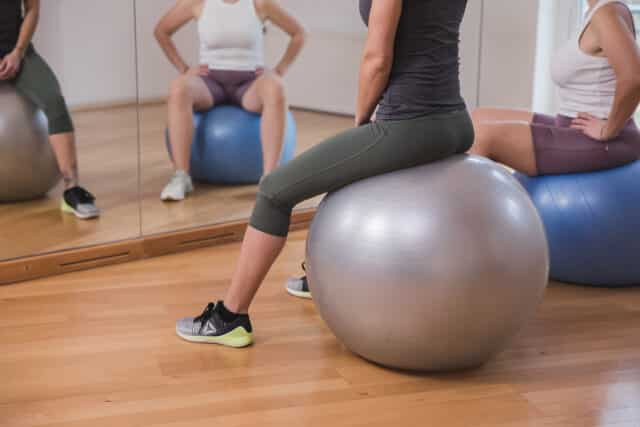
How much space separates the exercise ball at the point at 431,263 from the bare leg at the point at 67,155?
1250 mm

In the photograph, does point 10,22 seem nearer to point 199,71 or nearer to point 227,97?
point 199,71

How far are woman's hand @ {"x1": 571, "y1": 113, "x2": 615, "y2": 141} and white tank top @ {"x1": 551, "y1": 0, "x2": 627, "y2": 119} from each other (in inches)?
1.0

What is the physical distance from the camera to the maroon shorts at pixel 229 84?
3.82m

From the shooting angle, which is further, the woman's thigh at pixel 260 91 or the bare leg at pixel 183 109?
the woman's thigh at pixel 260 91

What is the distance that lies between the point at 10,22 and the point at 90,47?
0.26 meters

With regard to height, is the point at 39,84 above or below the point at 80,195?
above

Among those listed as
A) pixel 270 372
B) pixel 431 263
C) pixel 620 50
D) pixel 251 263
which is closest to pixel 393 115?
pixel 431 263

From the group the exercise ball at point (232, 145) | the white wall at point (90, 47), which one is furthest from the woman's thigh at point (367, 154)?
the exercise ball at point (232, 145)

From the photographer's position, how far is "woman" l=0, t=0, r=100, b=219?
3.05m

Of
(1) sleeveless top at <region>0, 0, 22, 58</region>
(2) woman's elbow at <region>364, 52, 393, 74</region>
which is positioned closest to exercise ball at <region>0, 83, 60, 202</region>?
(1) sleeveless top at <region>0, 0, 22, 58</region>

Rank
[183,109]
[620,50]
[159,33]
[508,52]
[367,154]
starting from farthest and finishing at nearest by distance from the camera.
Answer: [508,52] < [183,109] < [159,33] < [620,50] < [367,154]

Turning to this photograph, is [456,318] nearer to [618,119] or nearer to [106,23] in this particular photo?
[618,119]

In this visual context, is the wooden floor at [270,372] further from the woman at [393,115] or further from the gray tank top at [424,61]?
the gray tank top at [424,61]

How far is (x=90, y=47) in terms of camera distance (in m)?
3.17
